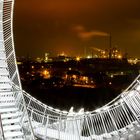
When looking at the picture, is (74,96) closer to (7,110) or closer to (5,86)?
(5,86)

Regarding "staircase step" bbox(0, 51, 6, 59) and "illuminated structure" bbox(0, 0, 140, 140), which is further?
"staircase step" bbox(0, 51, 6, 59)

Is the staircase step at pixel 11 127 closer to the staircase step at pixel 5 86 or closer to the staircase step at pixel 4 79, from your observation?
the staircase step at pixel 5 86

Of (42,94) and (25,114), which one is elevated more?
(25,114)

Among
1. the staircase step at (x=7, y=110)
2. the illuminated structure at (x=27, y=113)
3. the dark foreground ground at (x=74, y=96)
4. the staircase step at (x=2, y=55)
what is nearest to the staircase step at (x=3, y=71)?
the illuminated structure at (x=27, y=113)

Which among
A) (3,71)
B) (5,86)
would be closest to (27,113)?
(5,86)

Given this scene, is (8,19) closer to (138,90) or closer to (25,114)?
(25,114)

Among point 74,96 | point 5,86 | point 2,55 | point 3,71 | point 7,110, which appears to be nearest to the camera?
point 7,110

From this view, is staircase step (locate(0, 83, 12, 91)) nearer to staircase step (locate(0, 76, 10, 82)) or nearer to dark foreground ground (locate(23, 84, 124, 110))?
staircase step (locate(0, 76, 10, 82))

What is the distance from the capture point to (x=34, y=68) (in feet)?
213

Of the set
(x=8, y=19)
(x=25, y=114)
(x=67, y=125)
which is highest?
(x=8, y=19)

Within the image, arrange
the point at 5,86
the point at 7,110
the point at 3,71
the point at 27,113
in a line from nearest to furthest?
the point at 27,113 → the point at 7,110 → the point at 5,86 → the point at 3,71

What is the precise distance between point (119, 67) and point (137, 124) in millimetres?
50377

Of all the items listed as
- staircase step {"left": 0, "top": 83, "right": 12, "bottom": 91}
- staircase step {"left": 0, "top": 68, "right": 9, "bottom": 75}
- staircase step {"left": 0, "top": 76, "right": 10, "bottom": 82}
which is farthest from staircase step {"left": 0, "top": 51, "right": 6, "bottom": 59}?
staircase step {"left": 0, "top": 83, "right": 12, "bottom": 91}

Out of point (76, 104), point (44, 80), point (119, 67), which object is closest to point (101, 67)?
point (119, 67)
